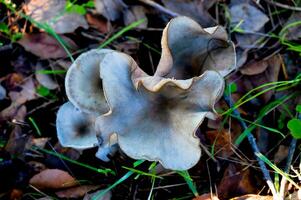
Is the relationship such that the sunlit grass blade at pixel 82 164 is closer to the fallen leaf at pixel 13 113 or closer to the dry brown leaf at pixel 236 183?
the fallen leaf at pixel 13 113

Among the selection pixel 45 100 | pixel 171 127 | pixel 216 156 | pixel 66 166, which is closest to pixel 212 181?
pixel 216 156

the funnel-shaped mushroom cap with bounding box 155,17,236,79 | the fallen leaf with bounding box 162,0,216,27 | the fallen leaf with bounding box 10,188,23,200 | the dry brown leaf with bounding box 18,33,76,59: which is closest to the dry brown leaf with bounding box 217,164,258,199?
the funnel-shaped mushroom cap with bounding box 155,17,236,79

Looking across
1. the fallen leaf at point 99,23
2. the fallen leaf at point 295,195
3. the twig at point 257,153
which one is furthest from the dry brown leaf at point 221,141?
the fallen leaf at point 99,23

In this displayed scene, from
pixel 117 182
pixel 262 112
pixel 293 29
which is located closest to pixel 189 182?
pixel 117 182

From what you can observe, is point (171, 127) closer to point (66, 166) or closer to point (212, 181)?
point (212, 181)

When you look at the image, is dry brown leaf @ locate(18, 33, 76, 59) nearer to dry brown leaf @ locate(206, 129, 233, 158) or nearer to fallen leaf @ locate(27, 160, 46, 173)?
fallen leaf @ locate(27, 160, 46, 173)

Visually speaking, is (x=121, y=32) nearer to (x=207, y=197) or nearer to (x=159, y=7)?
(x=159, y=7)
